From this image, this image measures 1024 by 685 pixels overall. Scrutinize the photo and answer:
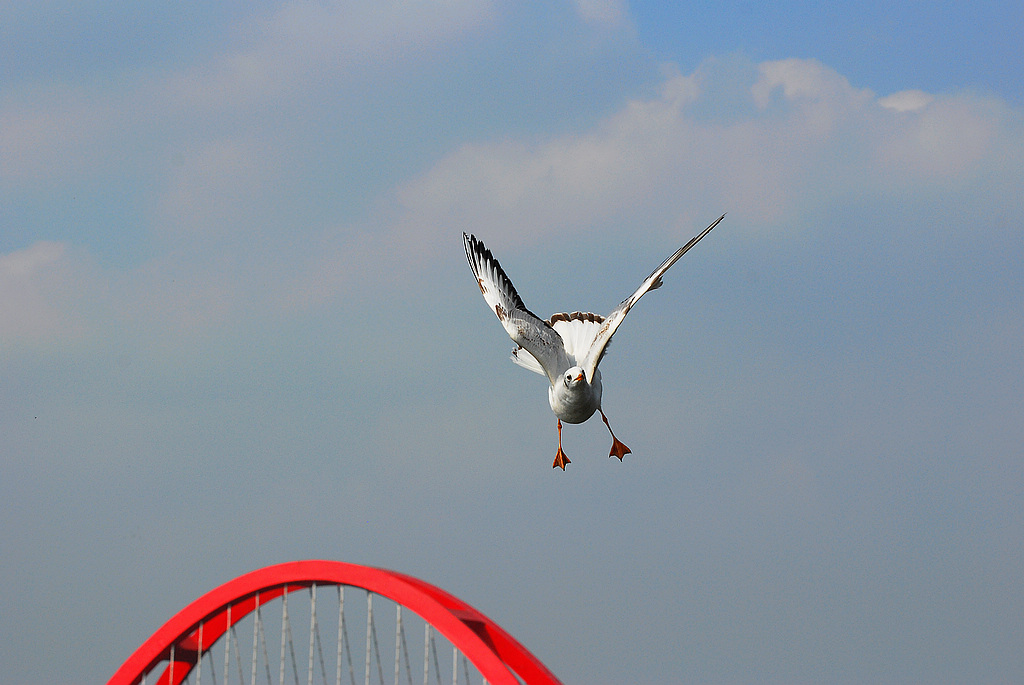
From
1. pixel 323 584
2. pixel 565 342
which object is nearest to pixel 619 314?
pixel 565 342

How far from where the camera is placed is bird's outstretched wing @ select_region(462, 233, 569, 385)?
56.5 feet

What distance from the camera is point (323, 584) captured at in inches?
920

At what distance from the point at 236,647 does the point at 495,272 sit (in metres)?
10.3

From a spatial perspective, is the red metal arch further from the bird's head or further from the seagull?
the bird's head

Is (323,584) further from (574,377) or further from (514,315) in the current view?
(574,377)

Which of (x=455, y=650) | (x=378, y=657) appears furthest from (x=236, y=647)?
(x=455, y=650)

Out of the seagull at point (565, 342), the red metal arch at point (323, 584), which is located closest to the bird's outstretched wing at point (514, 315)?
the seagull at point (565, 342)

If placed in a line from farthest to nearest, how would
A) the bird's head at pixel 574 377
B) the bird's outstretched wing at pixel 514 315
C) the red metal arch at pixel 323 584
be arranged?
the red metal arch at pixel 323 584 → the bird's outstretched wing at pixel 514 315 → the bird's head at pixel 574 377

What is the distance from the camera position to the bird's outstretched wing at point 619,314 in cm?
1666

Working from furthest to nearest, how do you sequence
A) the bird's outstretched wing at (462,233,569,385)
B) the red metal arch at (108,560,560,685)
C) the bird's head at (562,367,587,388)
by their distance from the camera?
the red metal arch at (108,560,560,685) < the bird's outstretched wing at (462,233,569,385) < the bird's head at (562,367,587,388)

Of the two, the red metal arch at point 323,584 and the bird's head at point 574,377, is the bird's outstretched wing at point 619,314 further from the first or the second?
the red metal arch at point 323,584

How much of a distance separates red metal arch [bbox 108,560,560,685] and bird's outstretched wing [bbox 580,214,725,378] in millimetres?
6979

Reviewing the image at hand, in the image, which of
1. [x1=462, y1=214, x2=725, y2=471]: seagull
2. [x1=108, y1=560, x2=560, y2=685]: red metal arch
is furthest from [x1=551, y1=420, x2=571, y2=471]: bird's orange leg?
[x1=108, y1=560, x2=560, y2=685]: red metal arch

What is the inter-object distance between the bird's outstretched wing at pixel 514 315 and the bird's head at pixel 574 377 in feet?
3.34
